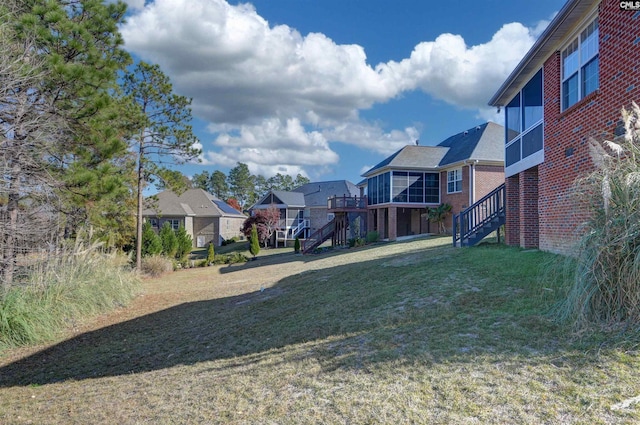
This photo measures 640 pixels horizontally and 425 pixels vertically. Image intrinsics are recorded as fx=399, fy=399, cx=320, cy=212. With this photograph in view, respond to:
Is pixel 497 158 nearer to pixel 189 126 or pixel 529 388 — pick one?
pixel 189 126

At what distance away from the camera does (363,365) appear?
4059 mm

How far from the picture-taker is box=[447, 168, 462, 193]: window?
23.5 meters

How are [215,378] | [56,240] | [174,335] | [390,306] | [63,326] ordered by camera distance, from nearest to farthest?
[215,378], [390,306], [174,335], [63,326], [56,240]

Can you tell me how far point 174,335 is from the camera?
24.2 ft

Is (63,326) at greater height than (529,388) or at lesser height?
lesser

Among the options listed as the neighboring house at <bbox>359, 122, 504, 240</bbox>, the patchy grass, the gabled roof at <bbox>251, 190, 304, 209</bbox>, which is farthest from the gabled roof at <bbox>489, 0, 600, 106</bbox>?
the gabled roof at <bbox>251, 190, 304, 209</bbox>

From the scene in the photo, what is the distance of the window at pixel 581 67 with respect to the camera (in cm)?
772

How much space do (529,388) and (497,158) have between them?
69.5 feet

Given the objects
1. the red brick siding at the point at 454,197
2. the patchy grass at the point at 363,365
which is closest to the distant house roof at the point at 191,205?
the red brick siding at the point at 454,197

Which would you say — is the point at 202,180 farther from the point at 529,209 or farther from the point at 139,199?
the point at 529,209

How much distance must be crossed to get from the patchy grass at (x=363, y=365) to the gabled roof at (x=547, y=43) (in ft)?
16.3

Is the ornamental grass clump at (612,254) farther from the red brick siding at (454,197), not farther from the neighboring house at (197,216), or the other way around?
the neighboring house at (197,216)

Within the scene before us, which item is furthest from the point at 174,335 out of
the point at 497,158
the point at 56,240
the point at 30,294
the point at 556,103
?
the point at 497,158

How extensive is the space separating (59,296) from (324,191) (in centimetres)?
3407
